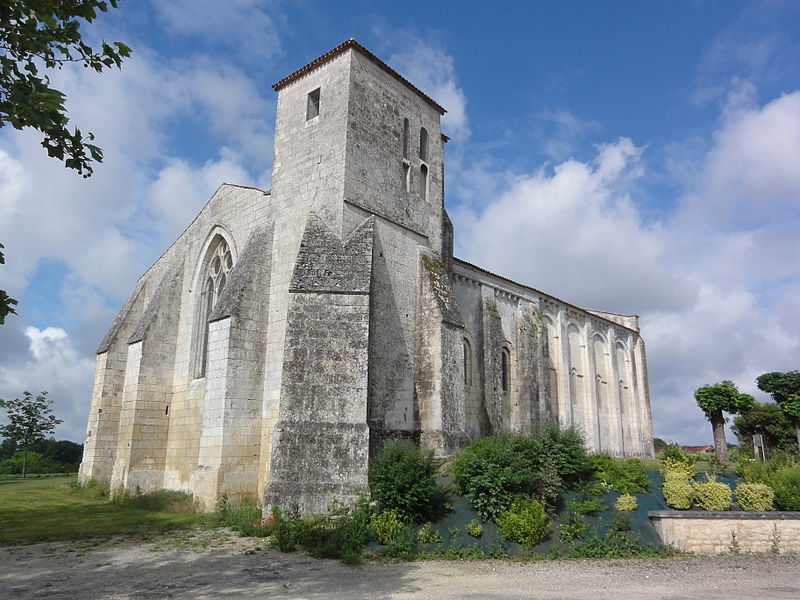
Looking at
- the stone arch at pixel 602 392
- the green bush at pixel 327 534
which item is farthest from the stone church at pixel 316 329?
the stone arch at pixel 602 392

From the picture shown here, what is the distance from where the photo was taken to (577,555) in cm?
1076

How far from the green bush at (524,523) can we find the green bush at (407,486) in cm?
144

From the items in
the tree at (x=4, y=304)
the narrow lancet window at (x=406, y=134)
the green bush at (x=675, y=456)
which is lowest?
the green bush at (x=675, y=456)

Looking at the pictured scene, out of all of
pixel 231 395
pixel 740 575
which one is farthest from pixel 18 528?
pixel 740 575

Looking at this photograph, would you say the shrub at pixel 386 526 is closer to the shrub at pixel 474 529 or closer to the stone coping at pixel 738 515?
the shrub at pixel 474 529

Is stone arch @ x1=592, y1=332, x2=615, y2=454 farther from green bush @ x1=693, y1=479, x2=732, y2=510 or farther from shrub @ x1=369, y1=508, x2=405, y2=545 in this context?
shrub @ x1=369, y1=508, x2=405, y2=545

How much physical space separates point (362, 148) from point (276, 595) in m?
11.8

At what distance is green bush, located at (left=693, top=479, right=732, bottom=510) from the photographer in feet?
39.7

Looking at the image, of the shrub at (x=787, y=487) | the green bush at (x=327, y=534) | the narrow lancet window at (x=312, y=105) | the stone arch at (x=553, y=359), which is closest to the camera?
the green bush at (x=327, y=534)

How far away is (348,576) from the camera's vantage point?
364 inches

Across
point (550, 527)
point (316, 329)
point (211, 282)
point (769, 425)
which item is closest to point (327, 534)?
point (550, 527)

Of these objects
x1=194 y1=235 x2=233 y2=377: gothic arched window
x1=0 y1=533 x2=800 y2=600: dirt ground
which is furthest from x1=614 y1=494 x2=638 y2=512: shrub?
x1=194 y1=235 x2=233 y2=377: gothic arched window

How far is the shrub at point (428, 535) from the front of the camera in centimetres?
1126

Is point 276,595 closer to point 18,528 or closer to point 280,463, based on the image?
point 280,463
